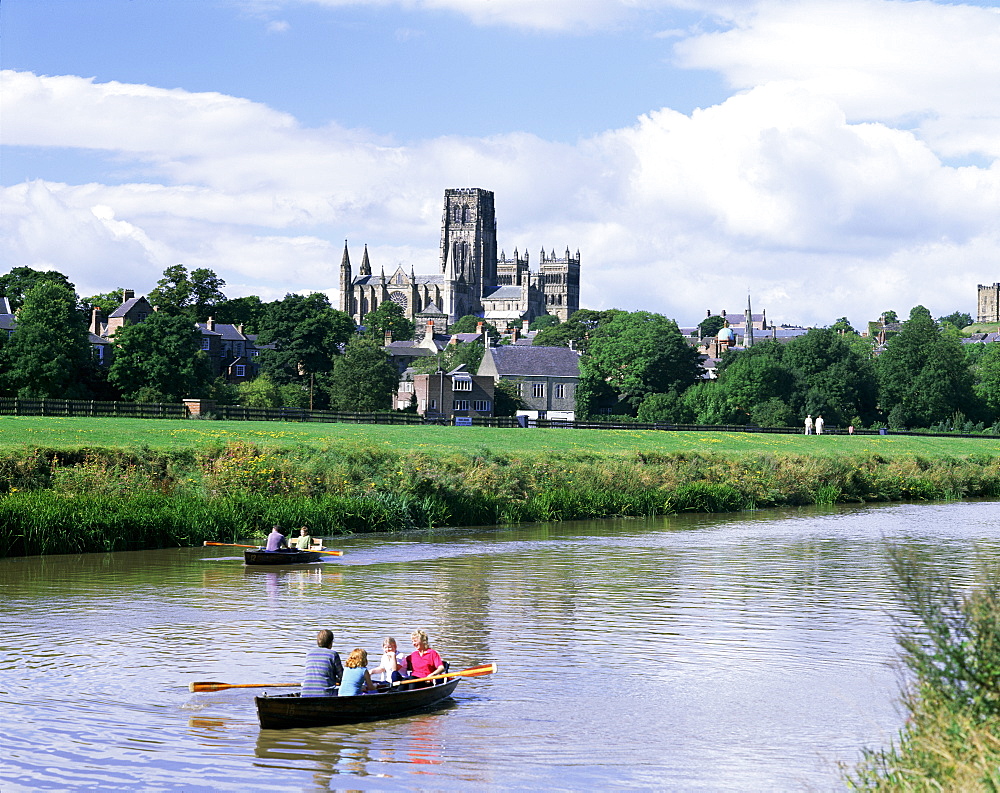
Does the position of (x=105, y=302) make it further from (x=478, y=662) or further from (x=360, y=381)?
(x=478, y=662)

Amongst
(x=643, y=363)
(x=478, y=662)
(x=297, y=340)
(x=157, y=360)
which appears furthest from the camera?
(x=643, y=363)

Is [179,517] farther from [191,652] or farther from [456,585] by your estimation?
[191,652]

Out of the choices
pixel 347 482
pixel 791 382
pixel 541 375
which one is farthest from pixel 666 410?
pixel 347 482

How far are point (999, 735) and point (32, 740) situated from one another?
36.1 feet

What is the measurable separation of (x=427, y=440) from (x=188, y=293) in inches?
3779

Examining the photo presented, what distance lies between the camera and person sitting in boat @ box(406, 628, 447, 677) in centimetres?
1708

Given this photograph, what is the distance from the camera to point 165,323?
328ft

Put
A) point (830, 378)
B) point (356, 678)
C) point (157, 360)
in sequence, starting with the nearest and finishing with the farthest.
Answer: point (356, 678), point (157, 360), point (830, 378)

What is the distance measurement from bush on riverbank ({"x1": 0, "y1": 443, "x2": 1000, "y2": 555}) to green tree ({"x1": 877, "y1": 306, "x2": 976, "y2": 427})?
7395 cm

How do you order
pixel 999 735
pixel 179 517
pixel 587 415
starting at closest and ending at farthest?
pixel 999 735
pixel 179 517
pixel 587 415

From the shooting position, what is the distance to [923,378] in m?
130

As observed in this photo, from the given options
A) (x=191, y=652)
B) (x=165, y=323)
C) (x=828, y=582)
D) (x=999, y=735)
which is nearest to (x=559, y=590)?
(x=828, y=582)

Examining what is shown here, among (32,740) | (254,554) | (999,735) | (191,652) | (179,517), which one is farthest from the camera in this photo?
(179,517)

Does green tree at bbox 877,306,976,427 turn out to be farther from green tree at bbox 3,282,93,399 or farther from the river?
the river
